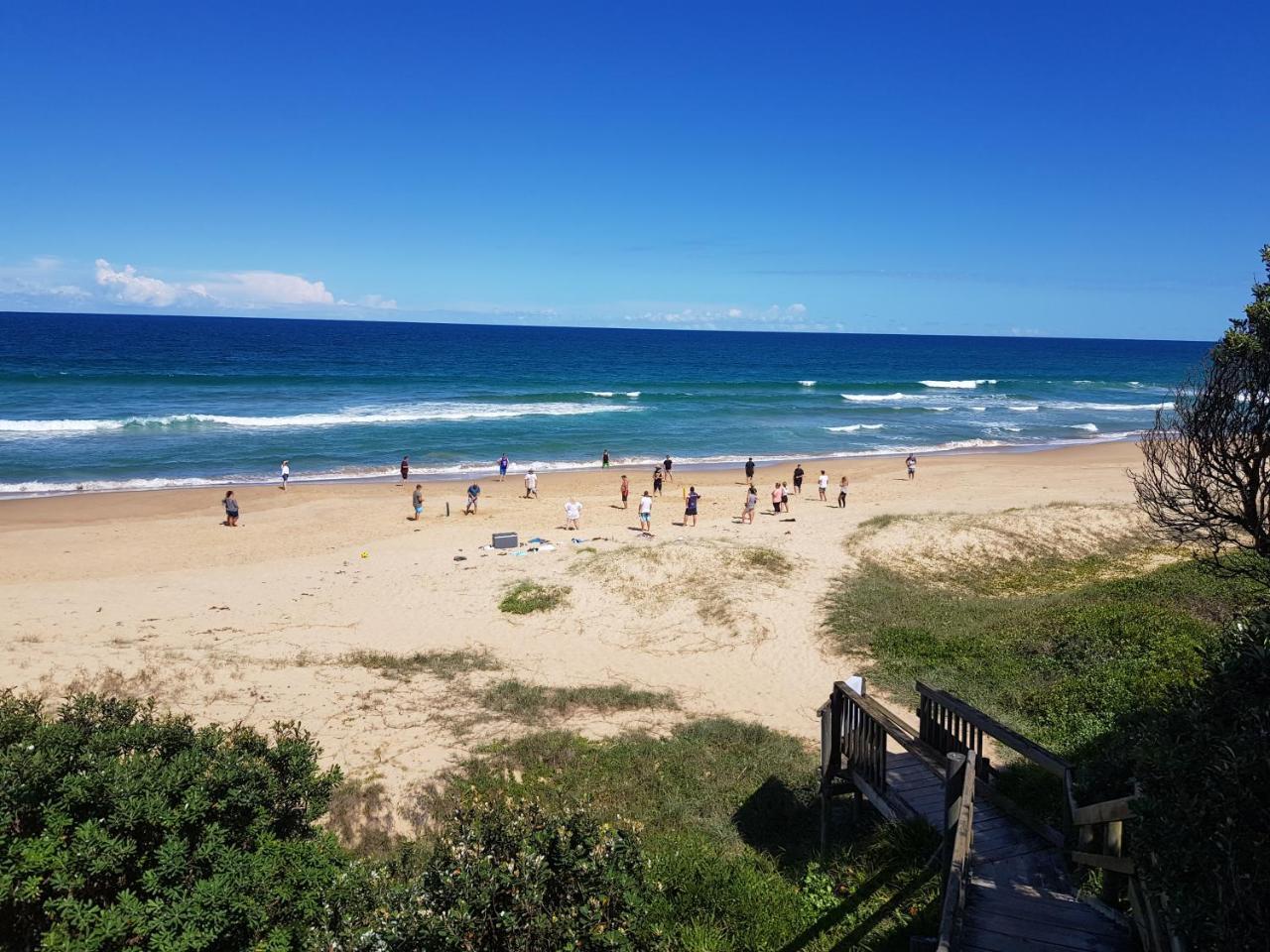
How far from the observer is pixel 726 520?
26.2 meters

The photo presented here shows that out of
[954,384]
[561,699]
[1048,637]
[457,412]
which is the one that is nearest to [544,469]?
[457,412]

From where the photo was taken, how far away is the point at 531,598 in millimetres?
17547

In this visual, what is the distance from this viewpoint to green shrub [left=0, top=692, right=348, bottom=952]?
4914mm

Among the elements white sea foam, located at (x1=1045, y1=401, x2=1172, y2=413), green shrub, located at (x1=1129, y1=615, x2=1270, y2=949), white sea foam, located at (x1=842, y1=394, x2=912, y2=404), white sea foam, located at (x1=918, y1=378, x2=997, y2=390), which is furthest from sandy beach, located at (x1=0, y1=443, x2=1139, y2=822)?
white sea foam, located at (x1=918, y1=378, x2=997, y2=390)

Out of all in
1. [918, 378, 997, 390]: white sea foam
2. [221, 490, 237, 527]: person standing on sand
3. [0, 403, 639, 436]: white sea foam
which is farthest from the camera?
[918, 378, 997, 390]: white sea foam

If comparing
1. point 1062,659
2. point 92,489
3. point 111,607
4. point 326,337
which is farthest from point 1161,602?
point 326,337

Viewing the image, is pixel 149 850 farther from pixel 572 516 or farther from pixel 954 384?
pixel 954 384

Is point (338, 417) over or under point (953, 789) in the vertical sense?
under

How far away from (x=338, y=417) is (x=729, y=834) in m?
46.8

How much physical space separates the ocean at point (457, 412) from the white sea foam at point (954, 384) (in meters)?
0.33

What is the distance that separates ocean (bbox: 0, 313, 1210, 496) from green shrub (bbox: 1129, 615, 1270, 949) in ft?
112

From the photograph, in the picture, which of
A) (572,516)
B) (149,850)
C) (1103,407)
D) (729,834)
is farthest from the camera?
(1103,407)

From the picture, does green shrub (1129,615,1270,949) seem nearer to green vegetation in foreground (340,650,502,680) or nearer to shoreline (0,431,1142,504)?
green vegetation in foreground (340,650,502,680)

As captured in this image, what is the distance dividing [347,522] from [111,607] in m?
9.61
